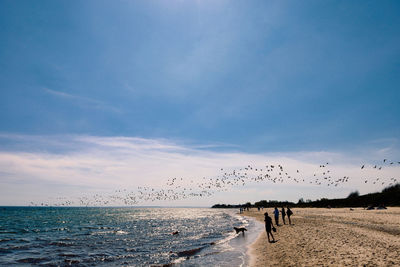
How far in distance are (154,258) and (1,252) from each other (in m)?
15.6

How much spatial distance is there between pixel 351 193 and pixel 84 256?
11924 cm

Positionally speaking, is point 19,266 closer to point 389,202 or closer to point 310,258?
point 310,258

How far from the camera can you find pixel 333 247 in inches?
604

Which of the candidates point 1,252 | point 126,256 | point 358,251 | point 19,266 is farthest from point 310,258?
point 1,252

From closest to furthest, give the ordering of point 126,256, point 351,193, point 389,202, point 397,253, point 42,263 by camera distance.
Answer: point 397,253 → point 42,263 → point 126,256 → point 389,202 → point 351,193

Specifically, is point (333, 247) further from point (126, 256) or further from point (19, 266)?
point (19, 266)

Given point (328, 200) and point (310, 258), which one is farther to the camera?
point (328, 200)

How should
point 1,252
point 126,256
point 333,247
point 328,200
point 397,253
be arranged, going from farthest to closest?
point 328,200
point 1,252
point 126,256
point 333,247
point 397,253

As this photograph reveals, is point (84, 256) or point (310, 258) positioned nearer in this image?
point (310, 258)

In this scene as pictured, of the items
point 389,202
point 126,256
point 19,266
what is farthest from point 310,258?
point 389,202

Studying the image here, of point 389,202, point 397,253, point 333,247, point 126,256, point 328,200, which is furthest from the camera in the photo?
point 328,200

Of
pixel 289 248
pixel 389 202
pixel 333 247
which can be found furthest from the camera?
pixel 389 202

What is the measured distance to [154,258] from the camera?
1877cm

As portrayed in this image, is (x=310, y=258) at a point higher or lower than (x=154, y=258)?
higher
